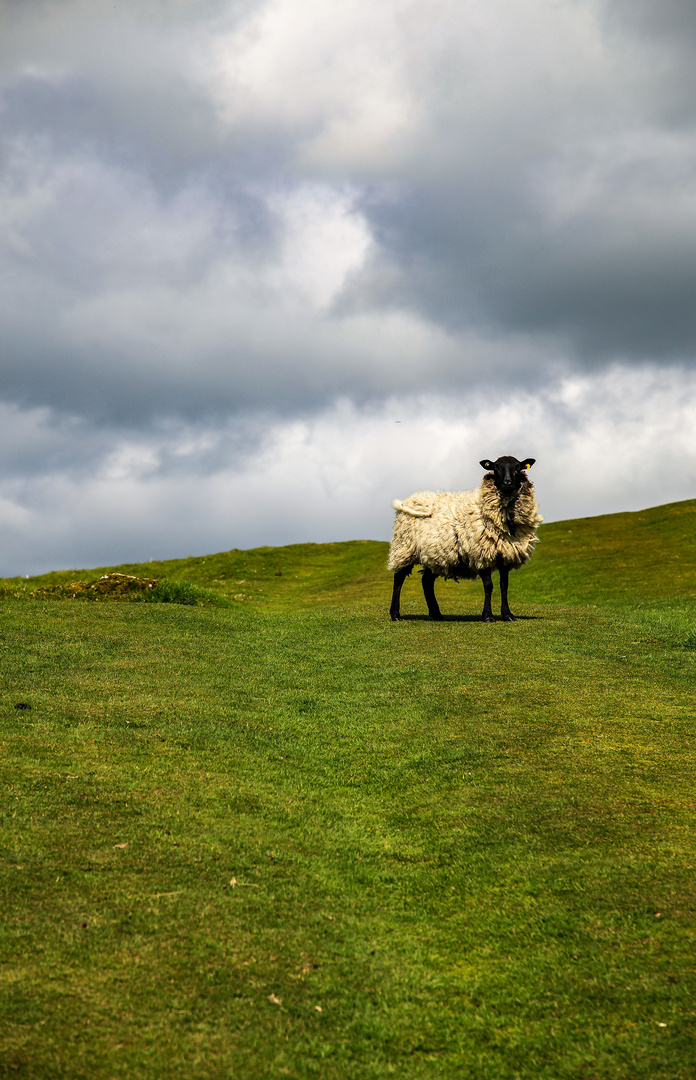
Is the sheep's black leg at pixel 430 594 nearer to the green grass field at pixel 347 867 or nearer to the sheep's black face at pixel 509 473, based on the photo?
the sheep's black face at pixel 509 473

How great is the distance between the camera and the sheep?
20.0m

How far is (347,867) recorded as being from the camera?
773cm

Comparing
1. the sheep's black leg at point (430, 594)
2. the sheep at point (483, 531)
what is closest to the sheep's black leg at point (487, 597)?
the sheep at point (483, 531)

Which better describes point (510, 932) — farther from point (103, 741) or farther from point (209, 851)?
point (103, 741)

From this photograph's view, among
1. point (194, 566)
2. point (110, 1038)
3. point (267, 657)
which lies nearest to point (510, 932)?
point (110, 1038)

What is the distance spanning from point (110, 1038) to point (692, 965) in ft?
12.7

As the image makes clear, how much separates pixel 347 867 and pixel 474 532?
Result: 13.0 metres

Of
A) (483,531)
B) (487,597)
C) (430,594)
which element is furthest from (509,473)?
(430,594)

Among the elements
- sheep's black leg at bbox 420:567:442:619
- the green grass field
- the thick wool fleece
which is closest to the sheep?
the thick wool fleece

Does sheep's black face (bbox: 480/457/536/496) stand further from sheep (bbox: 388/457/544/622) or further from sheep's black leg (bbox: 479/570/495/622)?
sheep's black leg (bbox: 479/570/495/622)

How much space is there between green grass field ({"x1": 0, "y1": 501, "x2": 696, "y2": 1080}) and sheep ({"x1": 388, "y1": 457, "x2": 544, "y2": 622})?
15.5 ft

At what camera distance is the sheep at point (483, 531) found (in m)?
20.0

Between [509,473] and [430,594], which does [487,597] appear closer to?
[430,594]

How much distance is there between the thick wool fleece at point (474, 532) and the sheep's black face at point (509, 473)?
0.98ft
